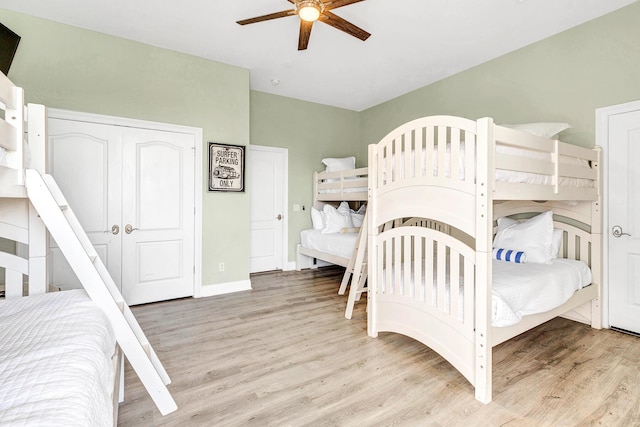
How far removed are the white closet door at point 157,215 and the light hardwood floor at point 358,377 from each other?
1.89 feet

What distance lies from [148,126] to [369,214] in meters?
2.61

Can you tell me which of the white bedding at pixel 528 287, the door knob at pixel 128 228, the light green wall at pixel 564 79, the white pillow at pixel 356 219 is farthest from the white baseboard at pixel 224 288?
the light green wall at pixel 564 79

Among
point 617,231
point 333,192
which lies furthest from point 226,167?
point 617,231

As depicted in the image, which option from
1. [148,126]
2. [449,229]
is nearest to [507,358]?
[449,229]

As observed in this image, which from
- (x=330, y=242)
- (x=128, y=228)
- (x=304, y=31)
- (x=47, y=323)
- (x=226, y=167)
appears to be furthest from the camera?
(x=330, y=242)

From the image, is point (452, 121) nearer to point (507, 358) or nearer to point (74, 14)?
point (507, 358)

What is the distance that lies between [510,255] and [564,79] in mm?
1821

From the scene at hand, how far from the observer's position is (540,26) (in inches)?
114

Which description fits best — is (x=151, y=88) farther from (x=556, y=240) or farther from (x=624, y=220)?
(x=624, y=220)

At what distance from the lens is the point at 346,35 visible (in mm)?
3062

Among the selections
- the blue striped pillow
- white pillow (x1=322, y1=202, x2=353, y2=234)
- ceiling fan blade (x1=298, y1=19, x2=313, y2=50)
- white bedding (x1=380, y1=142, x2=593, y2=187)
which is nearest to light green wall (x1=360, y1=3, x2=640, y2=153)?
white bedding (x1=380, y1=142, x2=593, y2=187)

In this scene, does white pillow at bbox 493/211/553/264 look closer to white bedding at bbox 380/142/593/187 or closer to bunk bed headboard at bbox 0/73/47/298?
white bedding at bbox 380/142/593/187

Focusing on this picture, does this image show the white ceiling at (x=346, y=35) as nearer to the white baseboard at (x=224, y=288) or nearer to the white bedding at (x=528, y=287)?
the white bedding at (x=528, y=287)

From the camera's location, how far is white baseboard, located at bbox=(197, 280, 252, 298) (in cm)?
367
